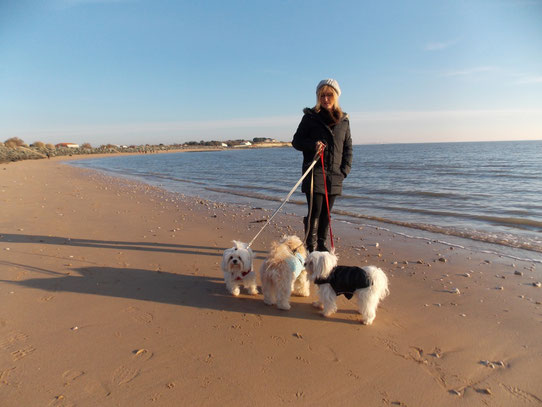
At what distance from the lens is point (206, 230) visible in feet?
25.2

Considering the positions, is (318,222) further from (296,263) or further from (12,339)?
(12,339)

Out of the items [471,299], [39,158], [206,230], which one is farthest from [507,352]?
[39,158]

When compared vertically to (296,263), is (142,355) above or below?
below

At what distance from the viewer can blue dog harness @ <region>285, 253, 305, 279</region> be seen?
151 inches

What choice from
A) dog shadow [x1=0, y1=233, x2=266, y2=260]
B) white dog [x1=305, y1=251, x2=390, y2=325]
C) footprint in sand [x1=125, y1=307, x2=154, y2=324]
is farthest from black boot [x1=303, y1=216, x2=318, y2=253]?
footprint in sand [x1=125, y1=307, x2=154, y2=324]

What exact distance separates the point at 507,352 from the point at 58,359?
14.4 ft

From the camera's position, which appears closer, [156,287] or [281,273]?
[281,273]

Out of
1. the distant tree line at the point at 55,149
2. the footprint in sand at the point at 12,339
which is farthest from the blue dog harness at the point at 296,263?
the distant tree line at the point at 55,149

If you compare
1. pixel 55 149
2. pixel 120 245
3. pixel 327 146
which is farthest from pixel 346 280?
pixel 55 149

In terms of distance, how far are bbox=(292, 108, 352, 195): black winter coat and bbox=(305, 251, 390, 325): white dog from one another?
133 cm

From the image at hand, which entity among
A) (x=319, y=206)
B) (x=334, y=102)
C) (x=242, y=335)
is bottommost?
(x=242, y=335)

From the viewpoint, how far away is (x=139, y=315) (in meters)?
3.67

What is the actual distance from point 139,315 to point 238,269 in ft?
4.37

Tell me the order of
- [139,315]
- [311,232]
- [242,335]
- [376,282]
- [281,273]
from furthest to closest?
[311,232] → [281,273] → [139,315] → [376,282] → [242,335]
